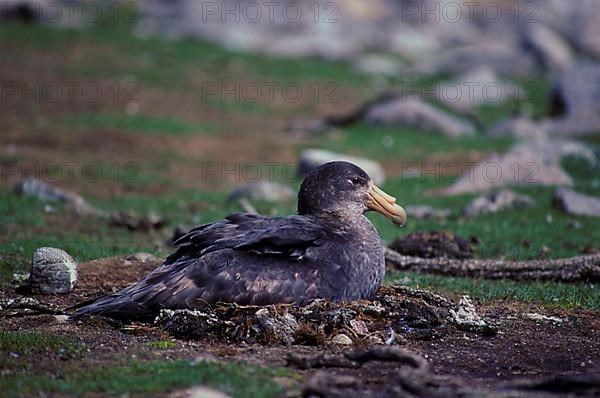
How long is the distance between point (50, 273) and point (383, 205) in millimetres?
2933

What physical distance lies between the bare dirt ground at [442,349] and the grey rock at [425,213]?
5084 millimetres

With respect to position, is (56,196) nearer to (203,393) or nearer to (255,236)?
(255,236)

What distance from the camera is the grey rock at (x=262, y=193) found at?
48.7ft

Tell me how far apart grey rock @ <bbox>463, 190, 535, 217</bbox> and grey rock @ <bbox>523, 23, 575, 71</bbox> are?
1852 centimetres

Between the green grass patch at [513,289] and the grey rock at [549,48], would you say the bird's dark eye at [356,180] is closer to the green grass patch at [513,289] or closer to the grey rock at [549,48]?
the green grass patch at [513,289]

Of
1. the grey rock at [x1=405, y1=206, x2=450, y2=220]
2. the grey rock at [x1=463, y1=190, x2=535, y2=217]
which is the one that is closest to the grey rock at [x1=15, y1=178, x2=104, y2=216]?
the grey rock at [x1=405, y1=206, x2=450, y2=220]

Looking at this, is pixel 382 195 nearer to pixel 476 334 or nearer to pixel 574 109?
pixel 476 334

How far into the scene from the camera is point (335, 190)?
8.36m

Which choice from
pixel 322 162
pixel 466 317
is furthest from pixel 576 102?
pixel 466 317

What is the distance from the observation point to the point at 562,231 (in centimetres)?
1238

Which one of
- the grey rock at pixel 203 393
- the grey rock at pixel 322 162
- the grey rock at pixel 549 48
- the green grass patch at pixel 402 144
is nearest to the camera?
the grey rock at pixel 203 393

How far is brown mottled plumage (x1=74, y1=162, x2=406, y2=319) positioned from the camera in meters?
7.47

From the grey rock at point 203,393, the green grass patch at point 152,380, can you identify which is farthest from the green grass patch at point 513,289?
the grey rock at point 203,393

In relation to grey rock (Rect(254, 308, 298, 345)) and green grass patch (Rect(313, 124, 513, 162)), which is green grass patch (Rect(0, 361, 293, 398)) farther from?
green grass patch (Rect(313, 124, 513, 162))
